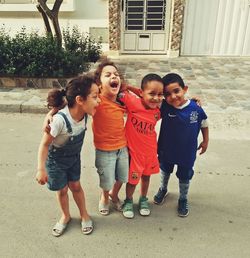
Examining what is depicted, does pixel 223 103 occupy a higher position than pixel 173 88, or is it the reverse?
pixel 173 88

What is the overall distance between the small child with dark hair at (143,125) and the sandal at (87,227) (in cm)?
48

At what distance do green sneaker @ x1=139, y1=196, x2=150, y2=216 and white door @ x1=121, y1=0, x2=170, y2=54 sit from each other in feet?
22.7

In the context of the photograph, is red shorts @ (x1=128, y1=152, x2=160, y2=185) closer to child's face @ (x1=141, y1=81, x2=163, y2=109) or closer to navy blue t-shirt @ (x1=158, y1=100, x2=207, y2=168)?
navy blue t-shirt @ (x1=158, y1=100, x2=207, y2=168)

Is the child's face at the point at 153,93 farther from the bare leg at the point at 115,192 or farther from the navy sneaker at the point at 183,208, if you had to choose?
the navy sneaker at the point at 183,208

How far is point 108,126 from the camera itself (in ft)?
8.25

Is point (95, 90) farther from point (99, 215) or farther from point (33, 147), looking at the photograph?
point (33, 147)

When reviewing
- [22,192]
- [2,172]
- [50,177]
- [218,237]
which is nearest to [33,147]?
Result: [2,172]

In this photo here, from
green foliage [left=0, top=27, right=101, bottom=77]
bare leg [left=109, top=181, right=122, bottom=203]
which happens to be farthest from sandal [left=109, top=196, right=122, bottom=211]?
green foliage [left=0, top=27, right=101, bottom=77]

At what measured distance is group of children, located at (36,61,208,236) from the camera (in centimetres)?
227

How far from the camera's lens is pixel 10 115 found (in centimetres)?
530

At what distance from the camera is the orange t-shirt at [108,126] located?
248 cm

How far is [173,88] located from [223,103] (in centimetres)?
336

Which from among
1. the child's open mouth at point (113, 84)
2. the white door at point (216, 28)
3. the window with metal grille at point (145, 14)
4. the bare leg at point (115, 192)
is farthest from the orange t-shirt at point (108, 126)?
the white door at point (216, 28)

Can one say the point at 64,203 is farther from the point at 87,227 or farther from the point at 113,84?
the point at 113,84
